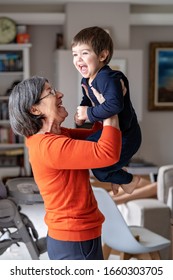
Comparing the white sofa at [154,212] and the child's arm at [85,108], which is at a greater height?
the child's arm at [85,108]

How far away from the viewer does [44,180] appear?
664mm

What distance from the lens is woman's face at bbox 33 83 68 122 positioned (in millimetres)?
615

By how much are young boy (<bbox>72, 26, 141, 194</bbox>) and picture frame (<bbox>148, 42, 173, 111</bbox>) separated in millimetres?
160

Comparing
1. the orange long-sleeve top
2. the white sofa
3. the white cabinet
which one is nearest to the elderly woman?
the orange long-sleeve top

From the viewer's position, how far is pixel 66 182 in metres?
0.65

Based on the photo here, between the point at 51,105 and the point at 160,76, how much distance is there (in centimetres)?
35

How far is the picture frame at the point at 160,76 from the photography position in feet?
2.61

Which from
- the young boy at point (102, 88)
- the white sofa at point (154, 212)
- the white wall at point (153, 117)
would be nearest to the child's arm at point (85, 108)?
the young boy at point (102, 88)

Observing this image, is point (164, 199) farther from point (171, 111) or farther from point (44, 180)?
point (44, 180)

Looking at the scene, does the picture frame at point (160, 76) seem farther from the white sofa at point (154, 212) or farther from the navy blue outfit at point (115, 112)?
the white sofa at point (154, 212)

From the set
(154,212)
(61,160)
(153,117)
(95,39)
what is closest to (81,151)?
(61,160)

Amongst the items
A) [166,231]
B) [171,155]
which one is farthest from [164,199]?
[171,155]
